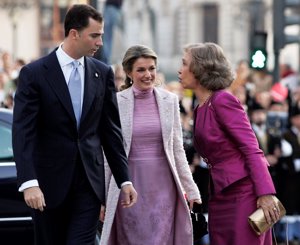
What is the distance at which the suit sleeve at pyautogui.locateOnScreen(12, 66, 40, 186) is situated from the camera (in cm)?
688

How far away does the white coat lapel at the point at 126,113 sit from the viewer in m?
8.26

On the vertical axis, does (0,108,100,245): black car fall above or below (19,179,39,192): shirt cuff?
below

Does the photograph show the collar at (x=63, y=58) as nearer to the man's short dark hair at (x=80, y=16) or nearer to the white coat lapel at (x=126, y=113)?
the man's short dark hair at (x=80, y=16)

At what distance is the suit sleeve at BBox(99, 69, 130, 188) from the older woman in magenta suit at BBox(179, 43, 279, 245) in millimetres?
A: 489

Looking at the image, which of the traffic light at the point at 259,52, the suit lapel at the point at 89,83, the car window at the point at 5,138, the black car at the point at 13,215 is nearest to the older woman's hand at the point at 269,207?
the suit lapel at the point at 89,83

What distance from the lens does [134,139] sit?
326 inches

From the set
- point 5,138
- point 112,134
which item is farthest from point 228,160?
point 5,138

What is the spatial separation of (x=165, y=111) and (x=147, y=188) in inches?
22.1

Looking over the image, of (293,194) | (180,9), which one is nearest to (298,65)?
(180,9)

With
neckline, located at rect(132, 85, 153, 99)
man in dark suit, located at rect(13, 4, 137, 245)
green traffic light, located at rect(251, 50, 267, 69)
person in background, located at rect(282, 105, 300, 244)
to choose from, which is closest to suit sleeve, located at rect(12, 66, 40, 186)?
→ man in dark suit, located at rect(13, 4, 137, 245)

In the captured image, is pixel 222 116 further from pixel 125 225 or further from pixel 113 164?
pixel 125 225

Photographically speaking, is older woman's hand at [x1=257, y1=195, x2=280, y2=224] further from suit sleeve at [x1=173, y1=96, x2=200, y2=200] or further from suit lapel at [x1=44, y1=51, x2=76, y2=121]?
suit sleeve at [x1=173, y1=96, x2=200, y2=200]

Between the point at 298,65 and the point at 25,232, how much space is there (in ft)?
166

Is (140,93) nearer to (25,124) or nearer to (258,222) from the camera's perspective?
(25,124)
